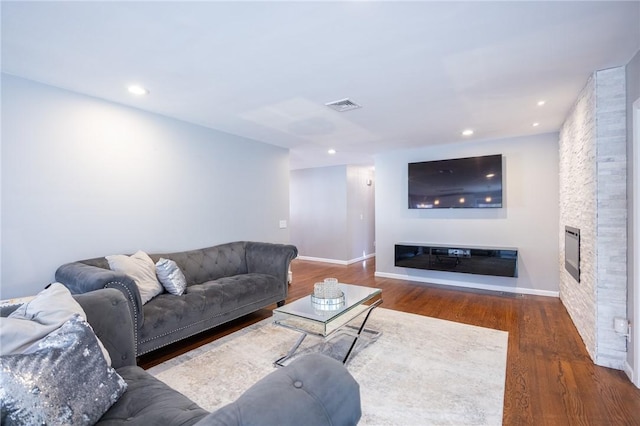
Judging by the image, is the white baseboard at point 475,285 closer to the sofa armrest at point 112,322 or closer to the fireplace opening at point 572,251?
the fireplace opening at point 572,251

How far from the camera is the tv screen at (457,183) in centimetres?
460

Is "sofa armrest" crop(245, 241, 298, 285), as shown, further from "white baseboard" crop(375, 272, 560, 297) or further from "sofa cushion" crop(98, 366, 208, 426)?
Answer: "white baseboard" crop(375, 272, 560, 297)

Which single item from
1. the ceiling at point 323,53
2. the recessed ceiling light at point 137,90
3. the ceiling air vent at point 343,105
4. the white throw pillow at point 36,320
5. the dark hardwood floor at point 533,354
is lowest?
the dark hardwood floor at point 533,354

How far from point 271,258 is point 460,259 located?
295cm

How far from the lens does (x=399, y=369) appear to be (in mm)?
2395

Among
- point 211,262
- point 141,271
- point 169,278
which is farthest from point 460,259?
point 141,271

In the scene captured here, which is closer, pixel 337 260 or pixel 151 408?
pixel 151 408

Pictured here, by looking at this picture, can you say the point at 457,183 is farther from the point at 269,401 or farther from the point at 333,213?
the point at 269,401

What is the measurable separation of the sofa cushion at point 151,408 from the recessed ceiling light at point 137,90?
2.38 m

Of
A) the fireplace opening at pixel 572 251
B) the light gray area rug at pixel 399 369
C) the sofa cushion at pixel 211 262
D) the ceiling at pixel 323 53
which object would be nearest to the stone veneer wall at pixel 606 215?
the ceiling at pixel 323 53

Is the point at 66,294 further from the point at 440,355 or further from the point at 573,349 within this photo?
the point at 573,349

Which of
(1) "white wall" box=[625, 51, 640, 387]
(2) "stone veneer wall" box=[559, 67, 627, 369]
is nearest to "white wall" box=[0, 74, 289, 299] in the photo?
(2) "stone veneer wall" box=[559, 67, 627, 369]

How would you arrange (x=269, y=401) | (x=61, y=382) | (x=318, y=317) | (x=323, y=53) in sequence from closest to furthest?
1. (x=269, y=401)
2. (x=61, y=382)
3. (x=323, y=53)
4. (x=318, y=317)

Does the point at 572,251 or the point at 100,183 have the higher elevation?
the point at 100,183
